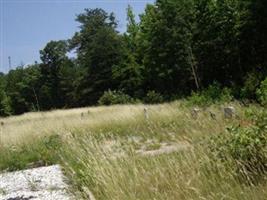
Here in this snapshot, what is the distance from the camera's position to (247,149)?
218 inches

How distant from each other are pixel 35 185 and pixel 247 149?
4.82 m

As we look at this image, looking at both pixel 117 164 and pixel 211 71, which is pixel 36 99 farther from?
pixel 117 164

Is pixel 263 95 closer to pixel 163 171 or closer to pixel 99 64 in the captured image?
pixel 163 171

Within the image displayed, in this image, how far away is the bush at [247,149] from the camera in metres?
5.26

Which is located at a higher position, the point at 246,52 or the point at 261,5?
the point at 261,5

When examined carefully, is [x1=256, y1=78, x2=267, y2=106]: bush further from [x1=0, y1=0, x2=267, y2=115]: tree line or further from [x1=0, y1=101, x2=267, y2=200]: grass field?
[x1=0, y1=0, x2=267, y2=115]: tree line

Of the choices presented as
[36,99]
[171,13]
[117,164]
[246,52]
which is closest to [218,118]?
[117,164]

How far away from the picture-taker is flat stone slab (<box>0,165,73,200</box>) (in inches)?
326

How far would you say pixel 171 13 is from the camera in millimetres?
49938

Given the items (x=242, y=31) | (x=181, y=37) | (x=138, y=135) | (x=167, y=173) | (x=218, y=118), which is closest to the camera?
(x=167, y=173)

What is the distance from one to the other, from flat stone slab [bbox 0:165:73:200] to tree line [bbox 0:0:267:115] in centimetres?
1851

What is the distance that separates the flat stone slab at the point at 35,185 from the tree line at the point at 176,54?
18505 mm

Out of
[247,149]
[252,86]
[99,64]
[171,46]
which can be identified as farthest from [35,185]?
[99,64]

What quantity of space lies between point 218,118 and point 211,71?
42.1 meters
